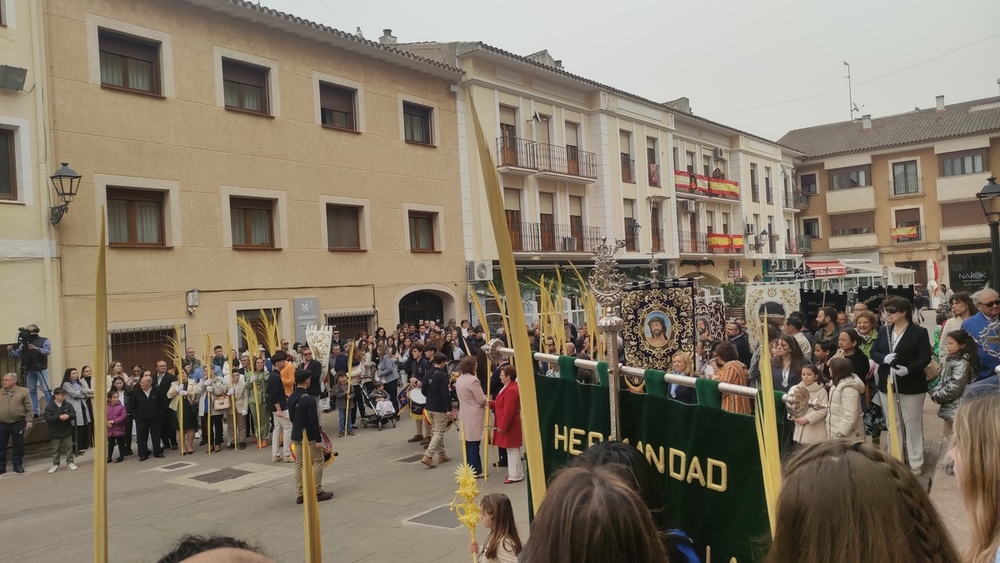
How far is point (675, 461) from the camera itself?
3098 millimetres

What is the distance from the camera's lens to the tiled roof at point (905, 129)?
38625 mm

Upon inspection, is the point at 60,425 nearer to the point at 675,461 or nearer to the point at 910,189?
the point at 675,461

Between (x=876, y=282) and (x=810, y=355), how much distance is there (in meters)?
30.4

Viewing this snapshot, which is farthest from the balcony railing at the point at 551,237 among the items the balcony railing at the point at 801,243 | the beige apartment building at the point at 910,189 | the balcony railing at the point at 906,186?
the balcony railing at the point at 906,186

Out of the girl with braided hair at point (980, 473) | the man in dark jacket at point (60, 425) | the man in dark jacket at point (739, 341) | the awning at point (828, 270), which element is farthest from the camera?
the awning at point (828, 270)

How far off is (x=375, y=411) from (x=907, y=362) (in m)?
9.27

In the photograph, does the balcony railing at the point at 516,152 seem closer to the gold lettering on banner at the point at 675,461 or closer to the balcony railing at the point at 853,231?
the gold lettering on banner at the point at 675,461

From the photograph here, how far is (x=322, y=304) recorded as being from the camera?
58.3 ft

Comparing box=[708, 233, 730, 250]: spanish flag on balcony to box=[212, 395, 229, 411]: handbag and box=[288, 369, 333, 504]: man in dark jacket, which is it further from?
box=[288, 369, 333, 504]: man in dark jacket

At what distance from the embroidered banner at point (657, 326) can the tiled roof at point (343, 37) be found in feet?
46.8

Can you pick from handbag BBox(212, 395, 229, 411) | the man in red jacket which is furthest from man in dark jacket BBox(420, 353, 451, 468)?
handbag BBox(212, 395, 229, 411)

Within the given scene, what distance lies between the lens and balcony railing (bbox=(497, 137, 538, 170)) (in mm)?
23578

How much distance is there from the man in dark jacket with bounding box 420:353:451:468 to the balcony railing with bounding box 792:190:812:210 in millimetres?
37720

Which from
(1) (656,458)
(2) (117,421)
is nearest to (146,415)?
(2) (117,421)
